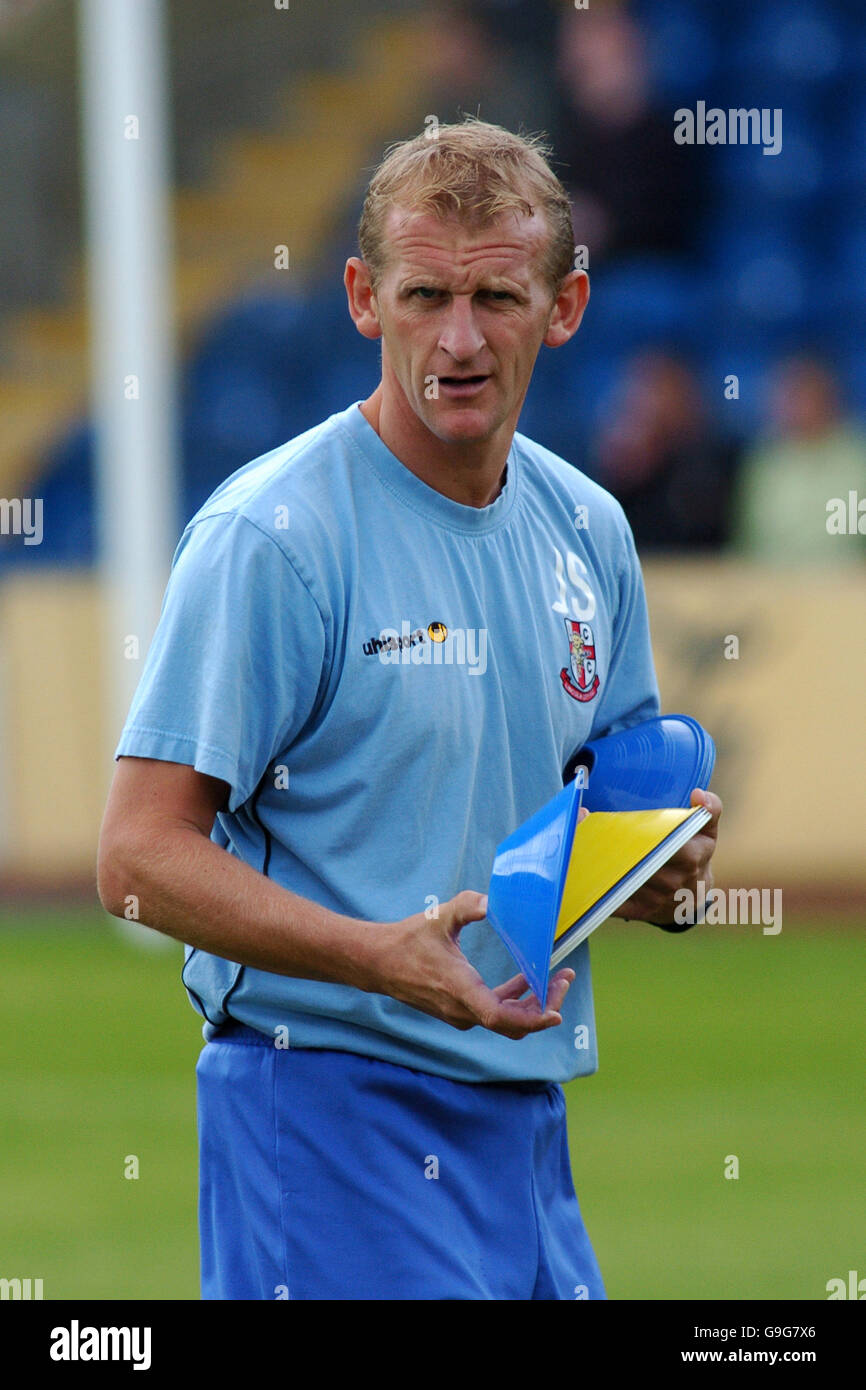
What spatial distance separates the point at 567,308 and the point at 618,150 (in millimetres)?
10339

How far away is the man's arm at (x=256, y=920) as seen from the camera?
2.51 metres

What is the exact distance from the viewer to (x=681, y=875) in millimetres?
3025

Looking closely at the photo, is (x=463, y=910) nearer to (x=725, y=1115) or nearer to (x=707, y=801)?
(x=707, y=801)

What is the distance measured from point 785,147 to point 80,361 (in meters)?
5.20

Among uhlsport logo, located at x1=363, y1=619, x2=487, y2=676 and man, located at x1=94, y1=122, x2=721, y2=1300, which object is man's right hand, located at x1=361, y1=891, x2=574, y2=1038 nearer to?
man, located at x1=94, y1=122, x2=721, y2=1300

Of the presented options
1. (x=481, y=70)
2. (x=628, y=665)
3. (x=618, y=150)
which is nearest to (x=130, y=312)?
(x=618, y=150)

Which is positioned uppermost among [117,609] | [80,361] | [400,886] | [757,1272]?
[80,361]

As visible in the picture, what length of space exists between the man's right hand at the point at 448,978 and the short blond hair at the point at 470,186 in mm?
867

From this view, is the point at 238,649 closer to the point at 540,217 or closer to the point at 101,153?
the point at 540,217

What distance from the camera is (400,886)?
272 centimetres

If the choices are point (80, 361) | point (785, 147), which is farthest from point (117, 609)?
point (785, 147)

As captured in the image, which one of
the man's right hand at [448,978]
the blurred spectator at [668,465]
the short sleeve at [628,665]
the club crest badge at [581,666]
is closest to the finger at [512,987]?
the man's right hand at [448,978]

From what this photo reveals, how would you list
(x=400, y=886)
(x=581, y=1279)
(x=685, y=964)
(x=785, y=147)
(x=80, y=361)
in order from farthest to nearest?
(x=80, y=361) → (x=785, y=147) → (x=685, y=964) → (x=581, y=1279) → (x=400, y=886)

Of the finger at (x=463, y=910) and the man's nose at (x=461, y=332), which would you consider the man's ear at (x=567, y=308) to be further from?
the finger at (x=463, y=910)
